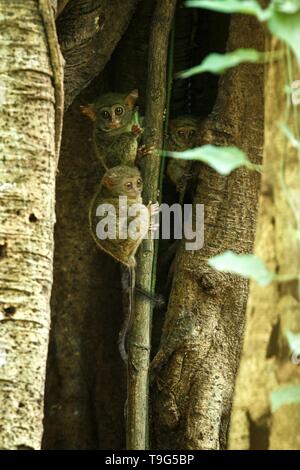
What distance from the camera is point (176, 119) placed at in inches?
228

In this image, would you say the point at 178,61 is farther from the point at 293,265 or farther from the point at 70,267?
the point at 293,265

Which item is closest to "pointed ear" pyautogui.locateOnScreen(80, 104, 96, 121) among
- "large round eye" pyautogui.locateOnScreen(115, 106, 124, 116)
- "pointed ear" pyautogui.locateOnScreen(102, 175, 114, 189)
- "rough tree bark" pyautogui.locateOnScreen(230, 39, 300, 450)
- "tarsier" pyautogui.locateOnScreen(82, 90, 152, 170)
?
"tarsier" pyautogui.locateOnScreen(82, 90, 152, 170)

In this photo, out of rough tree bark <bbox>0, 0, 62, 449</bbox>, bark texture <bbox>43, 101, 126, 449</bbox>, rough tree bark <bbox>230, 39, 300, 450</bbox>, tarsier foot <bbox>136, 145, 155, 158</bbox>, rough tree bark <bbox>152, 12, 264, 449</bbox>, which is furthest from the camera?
bark texture <bbox>43, 101, 126, 449</bbox>

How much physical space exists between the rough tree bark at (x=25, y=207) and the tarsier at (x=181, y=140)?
1.65m

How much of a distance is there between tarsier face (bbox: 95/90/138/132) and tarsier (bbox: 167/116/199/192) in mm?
272

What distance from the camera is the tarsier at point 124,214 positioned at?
16.7 ft

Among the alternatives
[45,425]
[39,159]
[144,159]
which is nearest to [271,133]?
[39,159]

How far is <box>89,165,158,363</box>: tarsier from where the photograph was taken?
16.7 ft

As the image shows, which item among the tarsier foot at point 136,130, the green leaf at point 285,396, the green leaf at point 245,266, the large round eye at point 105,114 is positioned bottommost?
the green leaf at point 285,396

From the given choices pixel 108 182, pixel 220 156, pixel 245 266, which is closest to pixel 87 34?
pixel 108 182

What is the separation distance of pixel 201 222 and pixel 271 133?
2422 millimetres

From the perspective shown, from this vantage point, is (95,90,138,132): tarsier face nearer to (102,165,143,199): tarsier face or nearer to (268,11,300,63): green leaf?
(102,165,143,199): tarsier face

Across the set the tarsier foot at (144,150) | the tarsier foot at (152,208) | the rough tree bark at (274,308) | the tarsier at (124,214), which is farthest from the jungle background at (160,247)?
the tarsier foot at (152,208)

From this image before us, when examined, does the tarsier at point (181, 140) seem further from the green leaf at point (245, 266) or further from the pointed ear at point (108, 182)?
the green leaf at point (245, 266)
